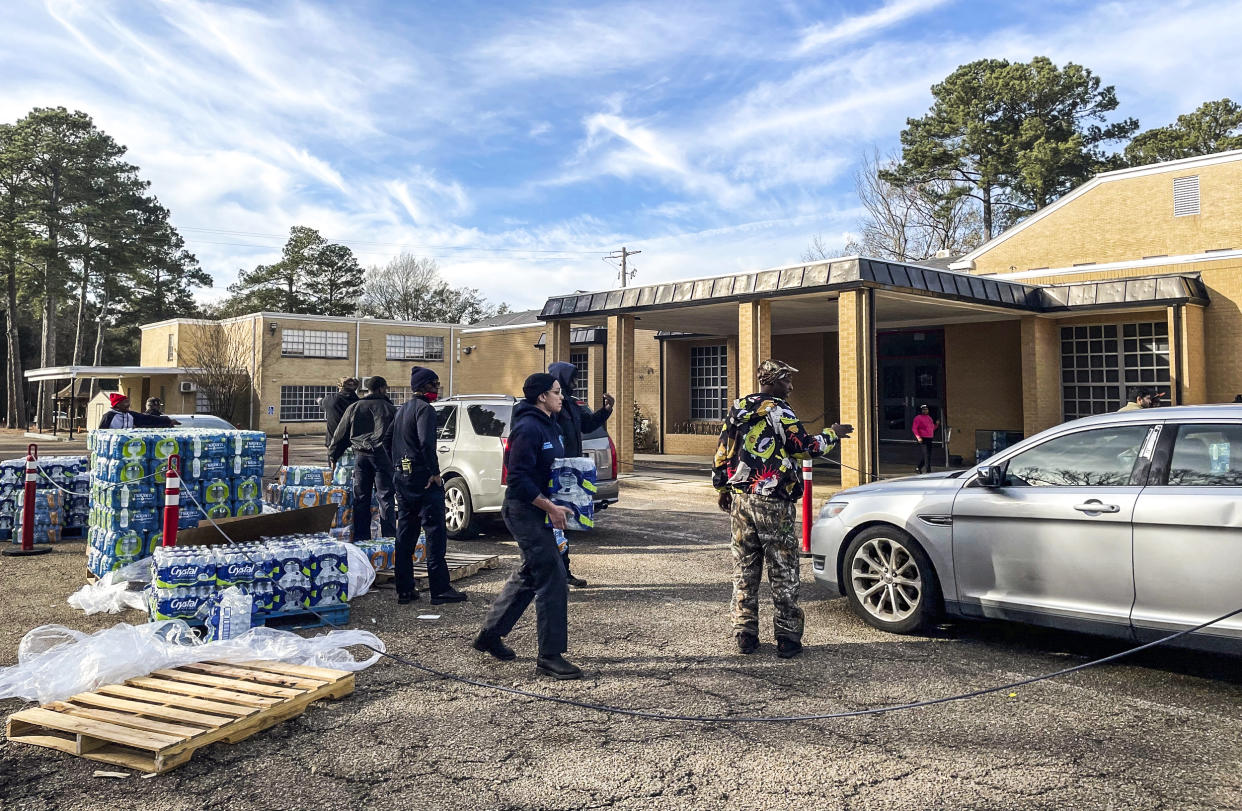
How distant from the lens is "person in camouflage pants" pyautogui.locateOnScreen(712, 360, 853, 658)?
5.12 metres

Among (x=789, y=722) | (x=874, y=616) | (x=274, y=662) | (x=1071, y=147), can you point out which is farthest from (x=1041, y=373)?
(x=1071, y=147)

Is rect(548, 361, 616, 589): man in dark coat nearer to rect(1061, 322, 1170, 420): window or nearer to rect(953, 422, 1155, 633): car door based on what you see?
rect(953, 422, 1155, 633): car door

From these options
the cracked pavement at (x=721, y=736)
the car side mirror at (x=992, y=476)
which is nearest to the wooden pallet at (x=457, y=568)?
the cracked pavement at (x=721, y=736)

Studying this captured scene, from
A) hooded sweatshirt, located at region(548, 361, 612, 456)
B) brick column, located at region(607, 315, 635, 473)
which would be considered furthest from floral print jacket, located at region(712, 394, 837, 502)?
brick column, located at region(607, 315, 635, 473)

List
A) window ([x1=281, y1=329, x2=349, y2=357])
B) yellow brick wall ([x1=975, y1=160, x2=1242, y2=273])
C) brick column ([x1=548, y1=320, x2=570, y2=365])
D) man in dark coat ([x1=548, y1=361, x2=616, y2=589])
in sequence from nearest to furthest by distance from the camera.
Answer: man in dark coat ([x1=548, y1=361, x2=616, y2=589]), yellow brick wall ([x1=975, y1=160, x2=1242, y2=273]), brick column ([x1=548, y1=320, x2=570, y2=365]), window ([x1=281, y1=329, x2=349, y2=357])

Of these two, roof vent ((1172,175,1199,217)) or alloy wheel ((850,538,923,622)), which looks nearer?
alloy wheel ((850,538,923,622))

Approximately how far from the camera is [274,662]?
15.5ft

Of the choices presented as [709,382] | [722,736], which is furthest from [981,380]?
[722,736]

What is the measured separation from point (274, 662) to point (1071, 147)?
126 ft

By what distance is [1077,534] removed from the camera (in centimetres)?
477

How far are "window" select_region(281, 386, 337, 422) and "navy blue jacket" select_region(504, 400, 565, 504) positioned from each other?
36231mm

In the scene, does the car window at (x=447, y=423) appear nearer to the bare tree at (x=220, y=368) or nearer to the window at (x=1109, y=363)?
the window at (x=1109, y=363)

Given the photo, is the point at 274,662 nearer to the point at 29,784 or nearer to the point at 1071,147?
the point at 29,784

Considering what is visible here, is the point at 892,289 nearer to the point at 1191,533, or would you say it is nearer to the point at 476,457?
the point at 476,457
